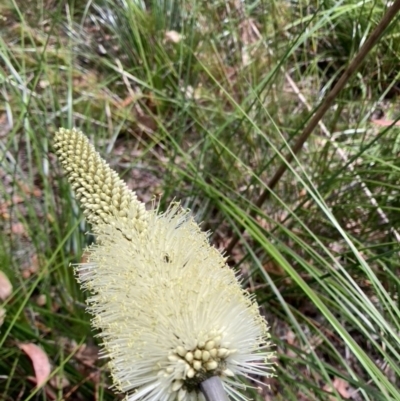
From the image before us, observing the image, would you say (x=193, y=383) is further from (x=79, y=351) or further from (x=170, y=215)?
(x=79, y=351)

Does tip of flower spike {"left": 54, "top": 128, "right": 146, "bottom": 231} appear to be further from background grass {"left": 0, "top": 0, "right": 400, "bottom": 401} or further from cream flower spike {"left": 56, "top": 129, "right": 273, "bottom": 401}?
Result: background grass {"left": 0, "top": 0, "right": 400, "bottom": 401}

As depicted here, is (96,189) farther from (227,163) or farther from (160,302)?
(227,163)

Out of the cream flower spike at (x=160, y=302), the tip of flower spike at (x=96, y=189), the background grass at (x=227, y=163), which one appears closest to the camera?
the cream flower spike at (x=160, y=302)

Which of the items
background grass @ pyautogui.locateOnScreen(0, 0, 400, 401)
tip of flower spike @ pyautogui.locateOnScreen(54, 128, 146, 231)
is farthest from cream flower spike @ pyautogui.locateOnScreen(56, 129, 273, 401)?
background grass @ pyautogui.locateOnScreen(0, 0, 400, 401)

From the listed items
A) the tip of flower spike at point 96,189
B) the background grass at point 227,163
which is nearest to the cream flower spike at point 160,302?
the tip of flower spike at point 96,189

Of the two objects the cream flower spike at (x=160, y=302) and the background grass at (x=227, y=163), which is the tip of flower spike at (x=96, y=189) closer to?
the cream flower spike at (x=160, y=302)

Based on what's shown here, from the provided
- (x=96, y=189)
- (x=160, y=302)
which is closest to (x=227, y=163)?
(x=96, y=189)
